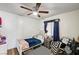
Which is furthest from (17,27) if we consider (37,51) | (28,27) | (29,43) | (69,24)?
(69,24)

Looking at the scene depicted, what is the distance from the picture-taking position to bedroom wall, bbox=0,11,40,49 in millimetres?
1655

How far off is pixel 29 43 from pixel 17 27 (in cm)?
31

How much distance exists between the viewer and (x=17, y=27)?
5.56 ft

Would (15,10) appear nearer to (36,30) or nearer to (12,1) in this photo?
(12,1)

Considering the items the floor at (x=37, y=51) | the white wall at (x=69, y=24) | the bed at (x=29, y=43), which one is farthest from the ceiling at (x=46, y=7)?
the floor at (x=37, y=51)

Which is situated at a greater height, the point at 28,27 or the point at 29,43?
the point at 28,27

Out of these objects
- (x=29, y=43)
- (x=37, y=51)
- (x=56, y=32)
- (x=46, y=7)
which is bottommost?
(x=37, y=51)

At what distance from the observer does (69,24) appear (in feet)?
5.44

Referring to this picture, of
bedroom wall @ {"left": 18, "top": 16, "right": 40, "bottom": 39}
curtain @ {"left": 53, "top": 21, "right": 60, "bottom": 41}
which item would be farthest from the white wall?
bedroom wall @ {"left": 18, "top": 16, "right": 40, "bottom": 39}

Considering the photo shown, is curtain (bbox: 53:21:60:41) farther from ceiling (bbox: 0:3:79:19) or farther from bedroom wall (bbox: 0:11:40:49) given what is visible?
bedroom wall (bbox: 0:11:40:49)

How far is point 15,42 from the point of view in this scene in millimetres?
1667

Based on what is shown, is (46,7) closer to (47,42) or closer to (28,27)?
(28,27)

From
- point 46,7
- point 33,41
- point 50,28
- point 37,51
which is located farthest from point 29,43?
point 46,7

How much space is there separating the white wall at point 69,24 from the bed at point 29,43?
1.15 ft
